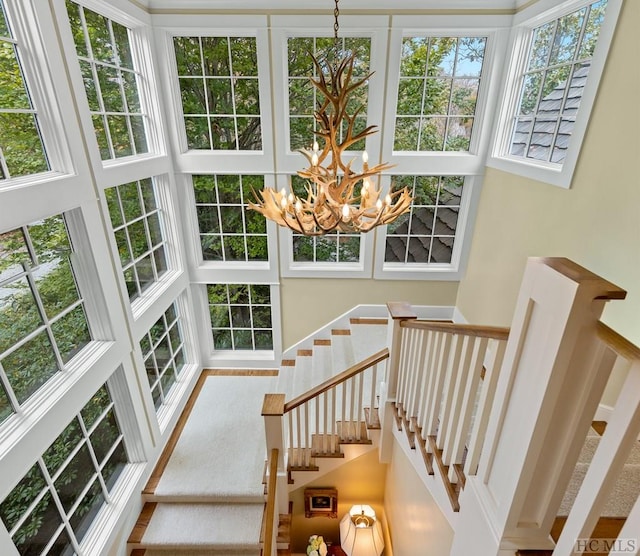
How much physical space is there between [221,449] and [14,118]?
3.27 metres

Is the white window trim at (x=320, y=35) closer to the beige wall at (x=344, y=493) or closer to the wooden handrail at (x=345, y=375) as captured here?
the wooden handrail at (x=345, y=375)

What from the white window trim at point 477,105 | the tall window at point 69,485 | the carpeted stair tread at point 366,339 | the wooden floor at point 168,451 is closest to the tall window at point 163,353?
the wooden floor at point 168,451

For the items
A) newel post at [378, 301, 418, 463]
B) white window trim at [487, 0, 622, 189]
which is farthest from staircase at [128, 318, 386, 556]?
white window trim at [487, 0, 622, 189]

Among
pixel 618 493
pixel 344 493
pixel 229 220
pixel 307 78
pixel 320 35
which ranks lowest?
pixel 344 493

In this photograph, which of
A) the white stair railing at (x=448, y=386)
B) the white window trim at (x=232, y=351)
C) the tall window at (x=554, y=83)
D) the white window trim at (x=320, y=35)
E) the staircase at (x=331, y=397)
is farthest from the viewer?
the white window trim at (x=232, y=351)

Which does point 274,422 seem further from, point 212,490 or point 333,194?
point 333,194

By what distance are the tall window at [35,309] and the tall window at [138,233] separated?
644mm

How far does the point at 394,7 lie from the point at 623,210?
265 cm

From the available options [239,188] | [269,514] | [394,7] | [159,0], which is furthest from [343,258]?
[159,0]

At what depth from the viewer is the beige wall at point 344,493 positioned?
128 inches

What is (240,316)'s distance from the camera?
4.71 meters

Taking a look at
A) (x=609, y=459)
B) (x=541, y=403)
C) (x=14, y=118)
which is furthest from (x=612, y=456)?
(x=14, y=118)

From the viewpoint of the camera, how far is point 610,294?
2.44 feet

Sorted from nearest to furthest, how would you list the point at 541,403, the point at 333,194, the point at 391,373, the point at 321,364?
the point at 541,403
the point at 333,194
the point at 391,373
the point at 321,364
